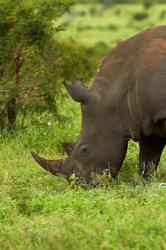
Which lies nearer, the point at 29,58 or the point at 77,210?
the point at 77,210

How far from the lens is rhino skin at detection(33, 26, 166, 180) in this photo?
28.0 ft

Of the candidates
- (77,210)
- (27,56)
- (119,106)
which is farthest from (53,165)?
(27,56)

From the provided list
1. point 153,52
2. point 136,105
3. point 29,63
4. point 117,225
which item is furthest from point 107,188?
point 29,63

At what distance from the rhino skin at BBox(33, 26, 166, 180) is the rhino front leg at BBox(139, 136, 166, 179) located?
6cm

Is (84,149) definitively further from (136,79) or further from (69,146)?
(136,79)

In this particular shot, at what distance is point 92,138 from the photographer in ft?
29.6

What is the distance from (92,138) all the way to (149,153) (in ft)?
2.79

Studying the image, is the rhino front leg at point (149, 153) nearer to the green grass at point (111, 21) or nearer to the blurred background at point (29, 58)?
the blurred background at point (29, 58)

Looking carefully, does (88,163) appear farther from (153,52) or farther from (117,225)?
(117,225)

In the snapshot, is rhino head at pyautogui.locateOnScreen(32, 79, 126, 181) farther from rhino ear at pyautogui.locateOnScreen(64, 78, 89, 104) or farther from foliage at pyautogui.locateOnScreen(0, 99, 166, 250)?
foliage at pyautogui.locateOnScreen(0, 99, 166, 250)

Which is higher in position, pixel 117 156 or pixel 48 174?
pixel 117 156

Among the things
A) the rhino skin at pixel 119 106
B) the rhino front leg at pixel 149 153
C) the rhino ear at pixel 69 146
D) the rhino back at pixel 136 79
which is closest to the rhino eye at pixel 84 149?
the rhino skin at pixel 119 106

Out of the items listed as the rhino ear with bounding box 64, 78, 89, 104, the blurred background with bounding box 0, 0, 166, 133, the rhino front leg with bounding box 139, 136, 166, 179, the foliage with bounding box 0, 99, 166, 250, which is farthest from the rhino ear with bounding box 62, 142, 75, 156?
the blurred background with bounding box 0, 0, 166, 133

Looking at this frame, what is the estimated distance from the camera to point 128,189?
8.12 m
